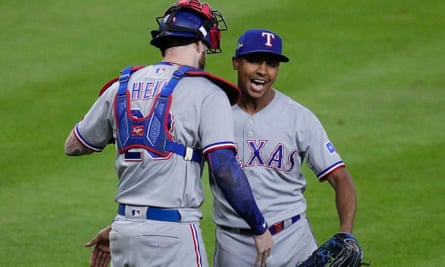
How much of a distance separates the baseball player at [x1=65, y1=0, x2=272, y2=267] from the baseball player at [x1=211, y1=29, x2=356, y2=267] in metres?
0.63

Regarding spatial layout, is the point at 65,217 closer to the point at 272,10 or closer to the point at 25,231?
the point at 25,231

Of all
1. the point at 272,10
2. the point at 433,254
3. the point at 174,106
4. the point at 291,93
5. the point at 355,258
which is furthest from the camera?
the point at 272,10

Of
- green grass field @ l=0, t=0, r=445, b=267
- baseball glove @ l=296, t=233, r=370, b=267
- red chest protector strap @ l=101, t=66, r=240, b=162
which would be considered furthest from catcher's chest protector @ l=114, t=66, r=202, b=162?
green grass field @ l=0, t=0, r=445, b=267

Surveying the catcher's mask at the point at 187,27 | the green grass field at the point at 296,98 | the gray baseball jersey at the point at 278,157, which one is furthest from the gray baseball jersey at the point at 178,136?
the green grass field at the point at 296,98

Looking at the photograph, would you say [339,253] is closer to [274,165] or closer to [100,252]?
[274,165]

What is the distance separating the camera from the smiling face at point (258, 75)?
6.36 metres

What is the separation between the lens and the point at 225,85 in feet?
18.8

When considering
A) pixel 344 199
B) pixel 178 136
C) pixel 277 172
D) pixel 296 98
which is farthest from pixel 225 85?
pixel 296 98

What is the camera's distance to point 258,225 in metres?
5.59

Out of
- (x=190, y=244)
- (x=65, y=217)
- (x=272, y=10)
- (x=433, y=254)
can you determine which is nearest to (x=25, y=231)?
(x=65, y=217)

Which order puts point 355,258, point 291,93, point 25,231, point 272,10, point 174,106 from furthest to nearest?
point 272,10
point 291,93
point 25,231
point 355,258
point 174,106

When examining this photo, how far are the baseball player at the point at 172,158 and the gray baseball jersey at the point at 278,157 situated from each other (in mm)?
624

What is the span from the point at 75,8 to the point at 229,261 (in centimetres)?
1021

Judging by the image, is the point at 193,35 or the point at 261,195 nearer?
the point at 193,35
